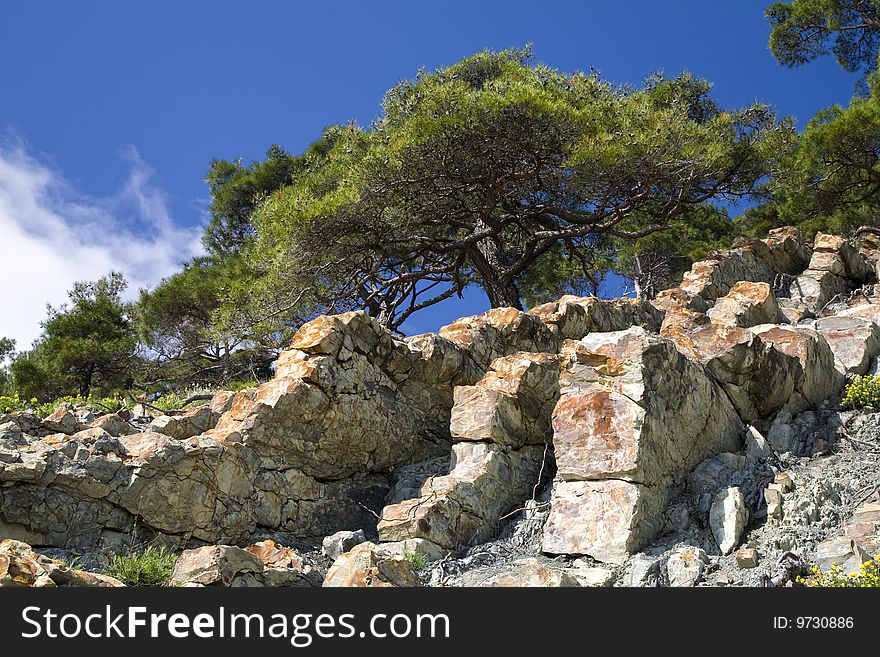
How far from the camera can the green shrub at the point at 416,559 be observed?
8.53 meters

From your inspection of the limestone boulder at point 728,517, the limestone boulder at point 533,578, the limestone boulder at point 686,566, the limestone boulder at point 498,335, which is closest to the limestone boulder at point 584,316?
the limestone boulder at point 498,335

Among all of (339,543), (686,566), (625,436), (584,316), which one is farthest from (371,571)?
(584,316)

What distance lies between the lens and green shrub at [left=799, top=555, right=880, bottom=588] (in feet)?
21.6

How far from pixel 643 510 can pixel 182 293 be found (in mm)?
22213

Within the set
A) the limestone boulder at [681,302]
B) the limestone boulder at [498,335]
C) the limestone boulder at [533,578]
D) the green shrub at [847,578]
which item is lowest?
the green shrub at [847,578]

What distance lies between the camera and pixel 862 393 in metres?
10.7

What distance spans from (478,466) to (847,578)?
4.52 meters

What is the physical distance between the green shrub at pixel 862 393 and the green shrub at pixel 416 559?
6.67 m

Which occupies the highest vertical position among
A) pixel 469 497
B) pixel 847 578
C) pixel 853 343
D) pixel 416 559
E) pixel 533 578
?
pixel 853 343

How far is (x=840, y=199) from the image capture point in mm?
25672

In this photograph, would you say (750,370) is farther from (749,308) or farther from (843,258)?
(843,258)

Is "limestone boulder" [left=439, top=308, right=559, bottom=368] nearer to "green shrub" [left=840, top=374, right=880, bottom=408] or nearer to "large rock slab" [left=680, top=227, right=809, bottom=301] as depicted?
"green shrub" [left=840, top=374, right=880, bottom=408]

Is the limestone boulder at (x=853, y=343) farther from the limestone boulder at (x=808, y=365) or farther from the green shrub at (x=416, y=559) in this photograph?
the green shrub at (x=416, y=559)

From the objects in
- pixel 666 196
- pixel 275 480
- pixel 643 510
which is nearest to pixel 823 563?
pixel 643 510
